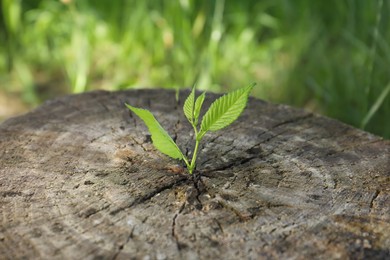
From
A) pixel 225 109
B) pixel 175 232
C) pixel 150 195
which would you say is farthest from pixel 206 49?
pixel 175 232

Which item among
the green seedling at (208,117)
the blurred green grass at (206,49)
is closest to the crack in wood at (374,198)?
the green seedling at (208,117)

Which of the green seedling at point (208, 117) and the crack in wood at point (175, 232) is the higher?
the green seedling at point (208, 117)

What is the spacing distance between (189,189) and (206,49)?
160 centimetres

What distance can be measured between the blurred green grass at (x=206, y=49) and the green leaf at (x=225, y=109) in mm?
1179

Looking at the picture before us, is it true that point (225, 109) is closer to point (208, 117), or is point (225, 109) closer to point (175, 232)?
point (208, 117)

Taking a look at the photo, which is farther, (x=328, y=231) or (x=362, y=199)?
(x=362, y=199)

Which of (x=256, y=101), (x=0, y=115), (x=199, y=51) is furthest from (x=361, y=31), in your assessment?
(x=0, y=115)

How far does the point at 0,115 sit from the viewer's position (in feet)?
10.5

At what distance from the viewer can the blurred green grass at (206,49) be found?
2.78 m

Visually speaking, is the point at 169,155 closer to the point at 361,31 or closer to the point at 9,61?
the point at 361,31

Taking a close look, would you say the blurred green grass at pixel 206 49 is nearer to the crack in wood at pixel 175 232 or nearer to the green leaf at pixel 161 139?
the green leaf at pixel 161 139

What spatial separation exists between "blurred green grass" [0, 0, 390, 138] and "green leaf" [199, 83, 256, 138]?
1.18 metres

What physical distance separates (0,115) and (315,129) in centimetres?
202

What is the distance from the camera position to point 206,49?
9.51ft
